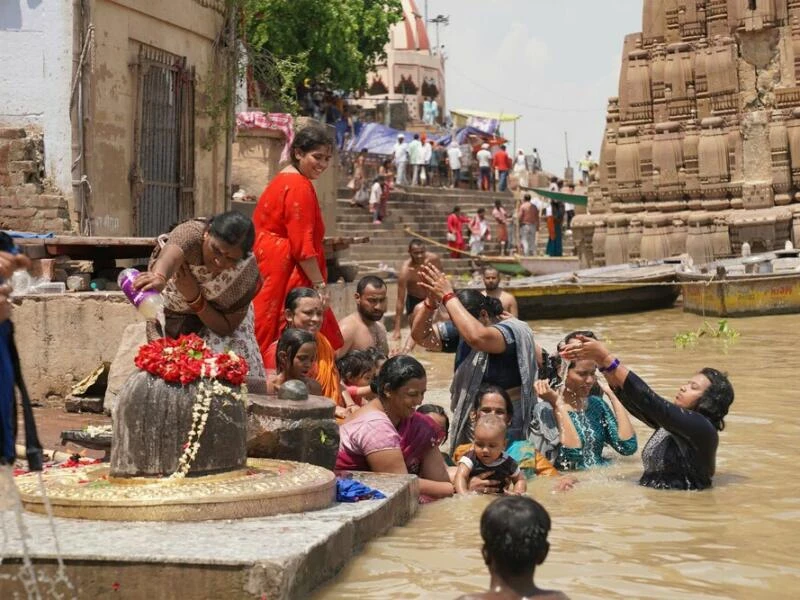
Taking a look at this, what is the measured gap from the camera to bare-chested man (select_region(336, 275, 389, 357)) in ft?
30.9

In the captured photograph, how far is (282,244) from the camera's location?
838 cm

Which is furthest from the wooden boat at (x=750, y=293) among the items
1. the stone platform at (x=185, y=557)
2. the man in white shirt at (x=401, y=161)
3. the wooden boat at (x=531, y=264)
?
the stone platform at (x=185, y=557)

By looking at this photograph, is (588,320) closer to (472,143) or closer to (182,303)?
(182,303)

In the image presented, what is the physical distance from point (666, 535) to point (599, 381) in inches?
94.0

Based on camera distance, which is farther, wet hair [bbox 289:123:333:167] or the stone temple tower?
the stone temple tower

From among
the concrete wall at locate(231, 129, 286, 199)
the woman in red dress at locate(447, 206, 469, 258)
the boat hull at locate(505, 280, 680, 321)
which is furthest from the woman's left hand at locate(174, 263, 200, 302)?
the woman in red dress at locate(447, 206, 469, 258)

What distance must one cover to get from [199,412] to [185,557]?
2.97 feet

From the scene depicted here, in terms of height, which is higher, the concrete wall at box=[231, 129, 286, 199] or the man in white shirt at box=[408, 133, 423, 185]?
the man in white shirt at box=[408, 133, 423, 185]

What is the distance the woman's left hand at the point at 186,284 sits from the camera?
20.8 feet

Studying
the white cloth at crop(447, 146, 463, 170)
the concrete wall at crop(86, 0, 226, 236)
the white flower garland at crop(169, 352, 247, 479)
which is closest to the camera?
the white flower garland at crop(169, 352, 247, 479)

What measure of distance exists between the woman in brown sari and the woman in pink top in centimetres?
57

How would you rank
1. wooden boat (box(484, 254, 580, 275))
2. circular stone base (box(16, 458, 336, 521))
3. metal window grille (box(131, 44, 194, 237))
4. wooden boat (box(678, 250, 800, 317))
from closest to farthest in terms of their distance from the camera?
1. circular stone base (box(16, 458, 336, 521))
2. metal window grille (box(131, 44, 194, 237))
3. wooden boat (box(678, 250, 800, 317))
4. wooden boat (box(484, 254, 580, 275))

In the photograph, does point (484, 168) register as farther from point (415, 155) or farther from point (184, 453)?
point (184, 453)

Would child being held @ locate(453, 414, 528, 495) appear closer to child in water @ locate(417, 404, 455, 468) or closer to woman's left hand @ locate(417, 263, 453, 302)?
child in water @ locate(417, 404, 455, 468)
